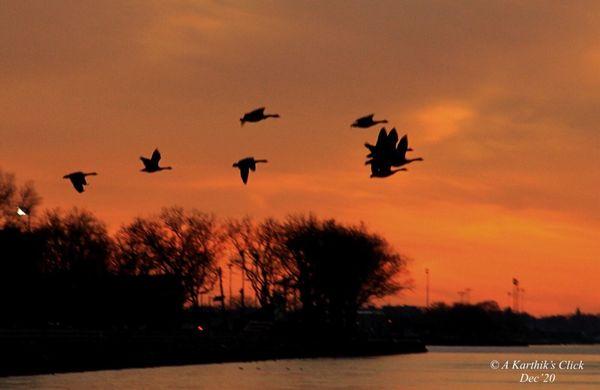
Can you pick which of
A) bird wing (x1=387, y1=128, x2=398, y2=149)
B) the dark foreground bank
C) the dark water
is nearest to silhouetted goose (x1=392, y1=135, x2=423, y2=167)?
bird wing (x1=387, y1=128, x2=398, y2=149)

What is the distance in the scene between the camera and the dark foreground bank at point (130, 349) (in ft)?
288

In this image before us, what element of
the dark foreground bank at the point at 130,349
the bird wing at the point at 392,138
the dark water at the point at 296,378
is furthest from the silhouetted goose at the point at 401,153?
the dark foreground bank at the point at 130,349

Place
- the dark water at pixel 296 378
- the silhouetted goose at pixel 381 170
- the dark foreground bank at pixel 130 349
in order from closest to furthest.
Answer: the silhouetted goose at pixel 381 170 < the dark water at pixel 296 378 < the dark foreground bank at pixel 130 349

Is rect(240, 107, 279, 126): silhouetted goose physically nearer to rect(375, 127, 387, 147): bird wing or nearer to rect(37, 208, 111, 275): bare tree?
rect(375, 127, 387, 147): bird wing

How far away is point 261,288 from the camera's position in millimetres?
147750

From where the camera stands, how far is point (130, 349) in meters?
106

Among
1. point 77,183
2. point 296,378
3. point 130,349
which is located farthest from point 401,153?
point 130,349

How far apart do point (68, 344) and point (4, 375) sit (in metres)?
14.0

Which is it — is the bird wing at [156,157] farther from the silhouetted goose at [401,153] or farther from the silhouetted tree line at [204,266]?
the silhouetted tree line at [204,266]

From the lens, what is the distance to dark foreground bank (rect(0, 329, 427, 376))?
87.9 metres

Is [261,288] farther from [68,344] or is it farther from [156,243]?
[68,344]

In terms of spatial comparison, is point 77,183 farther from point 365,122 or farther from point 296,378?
point 296,378

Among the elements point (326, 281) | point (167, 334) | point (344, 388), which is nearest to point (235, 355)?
point (167, 334)

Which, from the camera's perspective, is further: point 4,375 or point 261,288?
point 261,288
